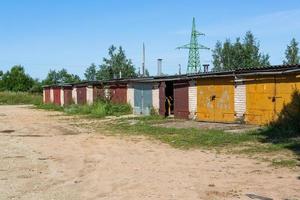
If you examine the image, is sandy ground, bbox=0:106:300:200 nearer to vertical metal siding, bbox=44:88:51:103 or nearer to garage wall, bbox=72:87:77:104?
garage wall, bbox=72:87:77:104

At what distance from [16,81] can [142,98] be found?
74534 mm

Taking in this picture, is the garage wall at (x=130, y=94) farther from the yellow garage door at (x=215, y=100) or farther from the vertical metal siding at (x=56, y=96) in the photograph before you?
the vertical metal siding at (x=56, y=96)

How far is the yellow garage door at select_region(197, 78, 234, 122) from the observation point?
25.5 metres

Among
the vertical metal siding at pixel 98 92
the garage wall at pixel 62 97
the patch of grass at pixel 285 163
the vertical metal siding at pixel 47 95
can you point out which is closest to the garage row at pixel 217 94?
the vertical metal siding at pixel 98 92

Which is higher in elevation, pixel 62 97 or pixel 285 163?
pixel 62 97

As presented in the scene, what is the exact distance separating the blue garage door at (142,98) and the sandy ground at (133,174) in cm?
1632

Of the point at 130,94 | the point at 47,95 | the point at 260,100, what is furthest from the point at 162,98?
the point at 47,95

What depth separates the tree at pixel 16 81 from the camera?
343 ft

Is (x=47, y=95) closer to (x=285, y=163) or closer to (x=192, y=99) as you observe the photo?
(x=192, y=99)

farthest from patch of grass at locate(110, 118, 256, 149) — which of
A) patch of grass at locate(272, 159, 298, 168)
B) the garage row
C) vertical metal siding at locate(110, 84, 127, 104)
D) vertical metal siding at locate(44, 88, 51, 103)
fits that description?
vertical metal siding at locate(44, 88, 51, 103)

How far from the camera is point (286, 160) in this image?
13.3 m

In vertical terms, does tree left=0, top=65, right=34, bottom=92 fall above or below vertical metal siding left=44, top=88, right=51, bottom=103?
above

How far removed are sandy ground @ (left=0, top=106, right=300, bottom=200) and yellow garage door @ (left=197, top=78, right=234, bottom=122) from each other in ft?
26.9

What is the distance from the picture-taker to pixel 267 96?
74.8 ft
